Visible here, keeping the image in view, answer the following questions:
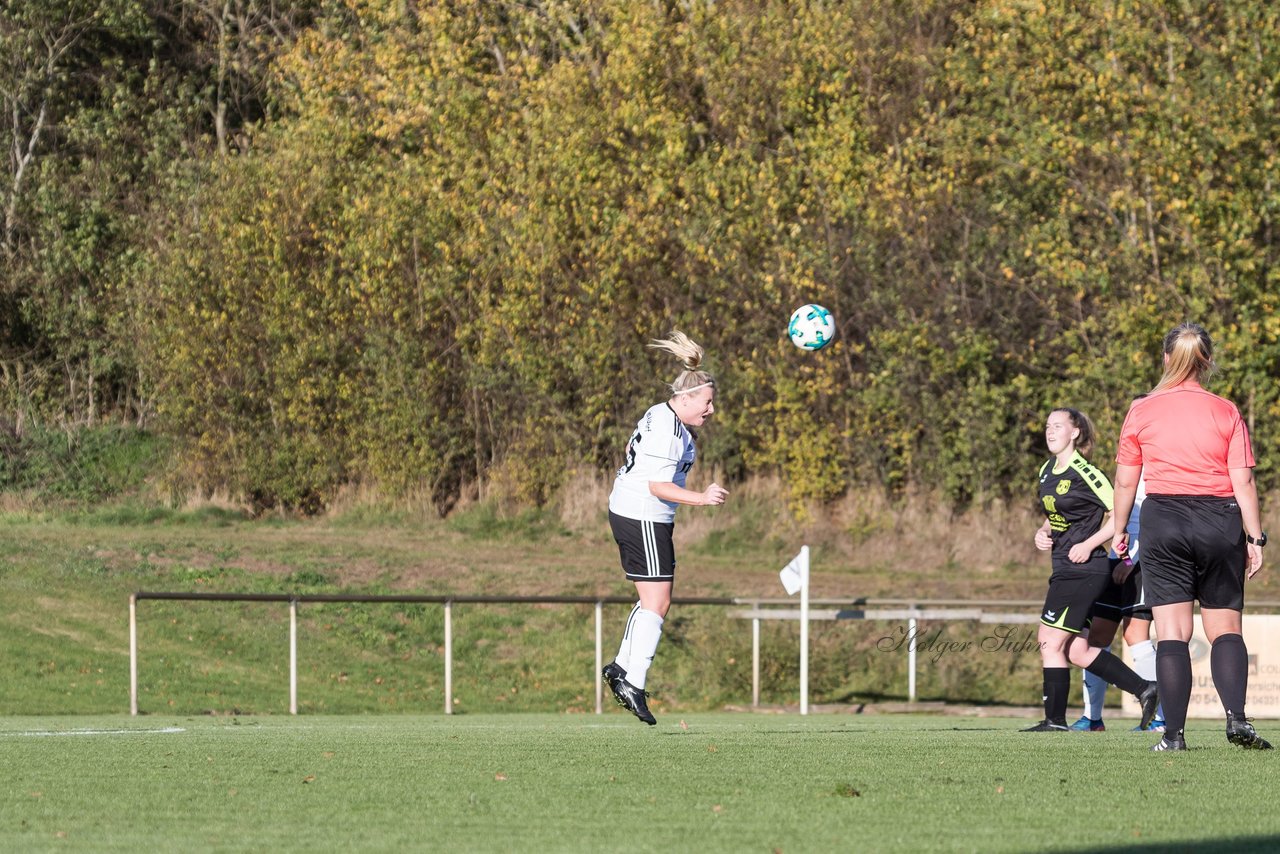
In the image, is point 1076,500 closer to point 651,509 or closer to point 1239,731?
point 651,509

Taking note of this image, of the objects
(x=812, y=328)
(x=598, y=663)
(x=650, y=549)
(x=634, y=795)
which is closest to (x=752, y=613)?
(x=598, y=663)

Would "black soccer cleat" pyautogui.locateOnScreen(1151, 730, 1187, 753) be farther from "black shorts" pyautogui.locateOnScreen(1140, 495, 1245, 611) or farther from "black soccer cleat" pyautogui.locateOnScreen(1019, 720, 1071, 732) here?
"black soccer cleat" pyautogui.locateOnScreen(1019, 720, 1071, 732)

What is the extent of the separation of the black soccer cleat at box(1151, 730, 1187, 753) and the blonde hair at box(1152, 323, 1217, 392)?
1488 mm

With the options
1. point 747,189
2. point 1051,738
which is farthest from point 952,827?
point 747,189

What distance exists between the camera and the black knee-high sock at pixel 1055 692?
1119 cm

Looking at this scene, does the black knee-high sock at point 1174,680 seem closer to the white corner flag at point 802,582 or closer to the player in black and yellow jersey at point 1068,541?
the player in black and yellow jersey at point 1068,541

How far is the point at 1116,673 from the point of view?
11.6 meters

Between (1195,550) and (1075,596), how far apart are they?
3.26 meters

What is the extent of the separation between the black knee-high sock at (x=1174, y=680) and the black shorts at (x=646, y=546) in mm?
2754

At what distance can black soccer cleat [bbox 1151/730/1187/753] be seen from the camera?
8094mm

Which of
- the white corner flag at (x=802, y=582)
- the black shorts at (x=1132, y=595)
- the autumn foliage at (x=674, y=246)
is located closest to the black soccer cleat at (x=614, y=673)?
the black shorts at (x=1132, y=595)

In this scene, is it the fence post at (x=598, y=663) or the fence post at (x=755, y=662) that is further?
the fence post at (x=755, y=662)

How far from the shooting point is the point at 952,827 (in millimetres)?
5750

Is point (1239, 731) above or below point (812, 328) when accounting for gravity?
below
